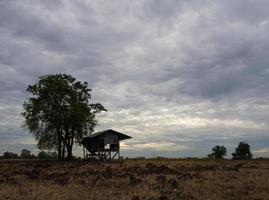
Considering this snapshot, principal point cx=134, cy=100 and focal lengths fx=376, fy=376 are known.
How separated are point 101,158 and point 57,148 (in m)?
7.47

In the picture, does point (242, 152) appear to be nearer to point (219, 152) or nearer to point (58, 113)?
point (219, 152)

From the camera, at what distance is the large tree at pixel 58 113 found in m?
59.2

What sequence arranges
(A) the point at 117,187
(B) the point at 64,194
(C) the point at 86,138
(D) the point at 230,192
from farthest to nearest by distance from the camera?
(C) the point at 86,138 → (A) the point at 117,187 → (D) the point at 230,192 → (B) the point at 64,194

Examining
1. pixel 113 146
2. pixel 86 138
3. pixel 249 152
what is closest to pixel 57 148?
pixel 86 138

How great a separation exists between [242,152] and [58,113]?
29699 millimetres

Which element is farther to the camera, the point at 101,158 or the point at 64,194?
the point at 101,158

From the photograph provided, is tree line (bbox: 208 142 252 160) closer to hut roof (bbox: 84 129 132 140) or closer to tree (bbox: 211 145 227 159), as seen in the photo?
tree (bbox: 211 145 227 159)

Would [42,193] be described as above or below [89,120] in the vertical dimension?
below

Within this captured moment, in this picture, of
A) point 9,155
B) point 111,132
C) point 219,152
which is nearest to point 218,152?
point 219,152

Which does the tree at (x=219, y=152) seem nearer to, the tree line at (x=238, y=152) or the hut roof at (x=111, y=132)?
the tree line at (x=238, y=152)

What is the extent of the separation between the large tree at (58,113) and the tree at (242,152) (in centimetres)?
2446

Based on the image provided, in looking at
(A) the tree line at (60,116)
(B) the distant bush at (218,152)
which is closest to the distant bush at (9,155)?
(A) the tree line at (60,116)

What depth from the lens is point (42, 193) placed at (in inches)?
519

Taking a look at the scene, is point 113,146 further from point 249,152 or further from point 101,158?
point 249,152
